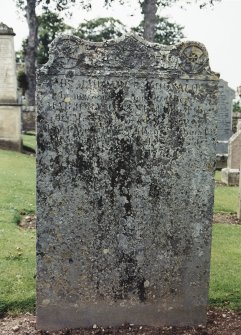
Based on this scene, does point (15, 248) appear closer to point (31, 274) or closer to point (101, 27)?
point (31, 274)

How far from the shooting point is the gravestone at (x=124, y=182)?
3.83 m

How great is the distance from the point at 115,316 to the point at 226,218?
4957mm

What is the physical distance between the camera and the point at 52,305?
4027mm

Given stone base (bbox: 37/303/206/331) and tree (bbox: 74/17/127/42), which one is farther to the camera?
tree (bbox: 74/17/127/42)

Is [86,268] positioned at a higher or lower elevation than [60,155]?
lower

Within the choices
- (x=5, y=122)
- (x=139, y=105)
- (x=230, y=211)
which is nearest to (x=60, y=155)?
(x=139, y=105)

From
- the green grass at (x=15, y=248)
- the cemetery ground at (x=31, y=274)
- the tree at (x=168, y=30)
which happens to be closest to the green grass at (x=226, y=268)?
the cemetery ground at (x=31, y=274)

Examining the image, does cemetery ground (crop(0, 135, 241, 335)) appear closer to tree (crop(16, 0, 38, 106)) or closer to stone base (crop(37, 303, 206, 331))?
stone base (crop(37, 303, 206, 331))

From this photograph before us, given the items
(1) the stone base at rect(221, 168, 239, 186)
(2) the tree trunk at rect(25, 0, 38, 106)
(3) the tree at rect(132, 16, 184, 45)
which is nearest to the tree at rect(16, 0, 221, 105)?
(2) the tree trunk at rect(25, 0, 38, 106)

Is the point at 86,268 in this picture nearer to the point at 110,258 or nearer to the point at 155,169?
the point at 110,258

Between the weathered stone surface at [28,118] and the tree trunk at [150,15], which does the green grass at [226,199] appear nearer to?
the tree trunk at [150,15]

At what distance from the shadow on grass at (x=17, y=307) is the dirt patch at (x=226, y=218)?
4.53m

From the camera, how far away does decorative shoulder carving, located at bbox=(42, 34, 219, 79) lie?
3773mm

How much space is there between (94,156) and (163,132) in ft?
1.95
